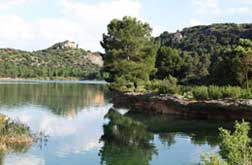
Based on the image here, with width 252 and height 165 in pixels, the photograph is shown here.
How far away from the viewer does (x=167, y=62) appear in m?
68.9

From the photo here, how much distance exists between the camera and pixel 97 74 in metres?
173

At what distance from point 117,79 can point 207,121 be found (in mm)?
20682

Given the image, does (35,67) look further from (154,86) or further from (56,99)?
(154,86)

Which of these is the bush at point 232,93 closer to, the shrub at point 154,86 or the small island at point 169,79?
the small island at point 169,79

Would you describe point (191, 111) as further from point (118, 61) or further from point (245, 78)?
point (118, 61)

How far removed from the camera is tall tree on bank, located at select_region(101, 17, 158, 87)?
5319 cm

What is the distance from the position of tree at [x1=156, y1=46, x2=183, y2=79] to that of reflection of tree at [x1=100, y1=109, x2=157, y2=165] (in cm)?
3686

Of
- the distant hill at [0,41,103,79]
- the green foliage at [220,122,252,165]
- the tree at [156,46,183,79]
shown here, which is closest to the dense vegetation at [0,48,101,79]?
the distant hill at [0,41,103,79]

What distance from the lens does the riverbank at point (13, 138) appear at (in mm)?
19781

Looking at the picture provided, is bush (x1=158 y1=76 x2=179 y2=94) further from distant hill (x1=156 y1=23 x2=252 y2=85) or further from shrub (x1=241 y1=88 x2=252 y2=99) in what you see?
distant hill (x1=156 y1=23 x2=252 y2=85)

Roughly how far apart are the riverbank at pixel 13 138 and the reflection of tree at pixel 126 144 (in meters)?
3.70

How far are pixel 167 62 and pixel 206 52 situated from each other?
44488mm

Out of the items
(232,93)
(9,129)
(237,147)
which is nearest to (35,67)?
(232,93)

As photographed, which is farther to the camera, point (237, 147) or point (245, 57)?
point (245, 57)
